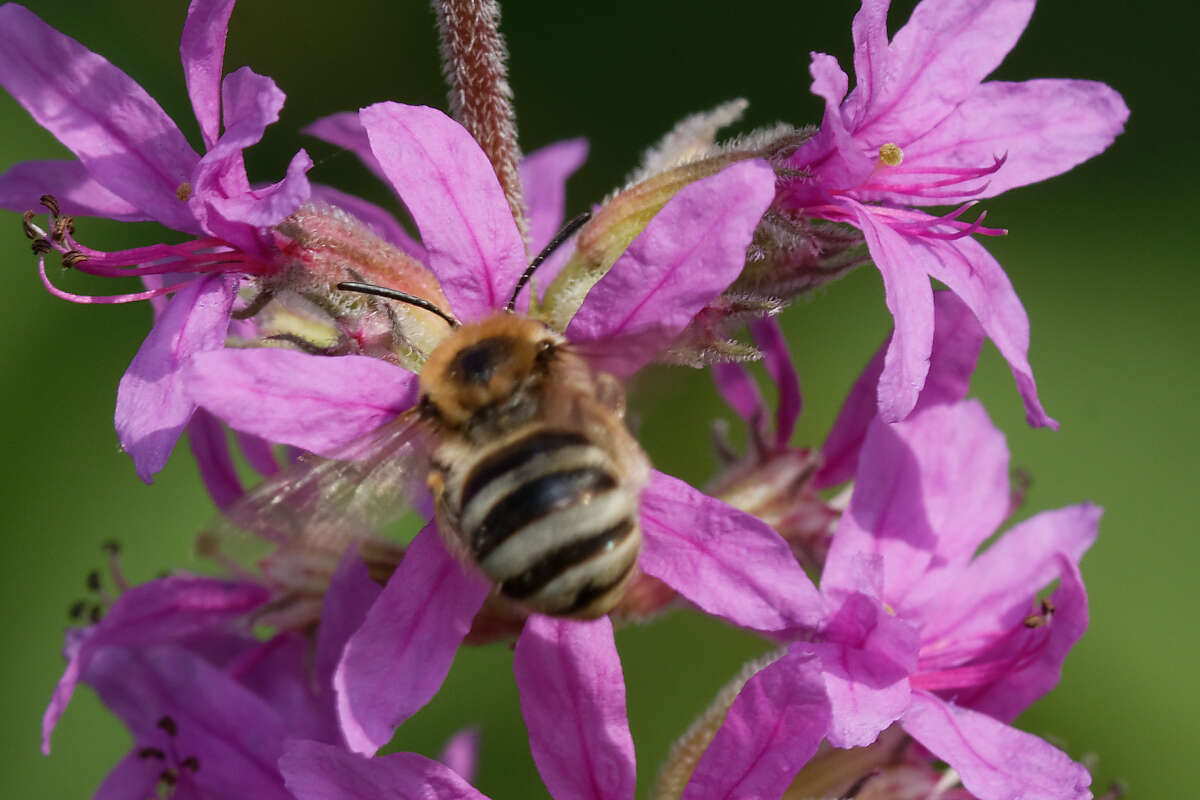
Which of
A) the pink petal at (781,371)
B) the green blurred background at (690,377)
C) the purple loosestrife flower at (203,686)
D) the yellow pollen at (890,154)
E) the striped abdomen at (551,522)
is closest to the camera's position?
the striped abdomen at (551,522)

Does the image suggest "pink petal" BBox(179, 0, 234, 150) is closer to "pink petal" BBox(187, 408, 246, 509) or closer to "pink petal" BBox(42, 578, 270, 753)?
"pink petal" BBox(187, 408, 246, 509)

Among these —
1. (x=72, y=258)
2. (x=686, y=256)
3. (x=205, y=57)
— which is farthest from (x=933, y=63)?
(x=72, y=258)

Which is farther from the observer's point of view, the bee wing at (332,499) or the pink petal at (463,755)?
the pink petal at (463,755)

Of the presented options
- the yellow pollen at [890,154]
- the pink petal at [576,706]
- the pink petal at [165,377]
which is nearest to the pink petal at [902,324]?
the yellow pollen at [890,154]

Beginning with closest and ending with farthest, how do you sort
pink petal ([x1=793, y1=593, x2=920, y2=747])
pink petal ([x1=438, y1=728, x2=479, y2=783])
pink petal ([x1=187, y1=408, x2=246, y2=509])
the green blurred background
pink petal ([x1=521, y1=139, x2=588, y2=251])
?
pink petal ([x1=793, y1=593, x2=920, y2=747]), pink petal ([x1=187, y1=408, x2=246, y2=509]), pink petal ([x1=521, y1=139, x2=588, y2=251]), pink petal ([x1=438, y1=728, x2=479, y2=783]), the green blurred background

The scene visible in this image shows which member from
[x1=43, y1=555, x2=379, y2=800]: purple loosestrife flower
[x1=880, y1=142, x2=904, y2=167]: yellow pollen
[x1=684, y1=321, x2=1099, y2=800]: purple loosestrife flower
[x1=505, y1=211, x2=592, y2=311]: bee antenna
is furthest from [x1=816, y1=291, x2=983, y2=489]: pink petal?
[x1=43, y1=555, x2=379, y2=800]: purple loosestrife flower

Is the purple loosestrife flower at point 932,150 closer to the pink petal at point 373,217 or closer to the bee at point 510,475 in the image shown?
the bee at point 510,475

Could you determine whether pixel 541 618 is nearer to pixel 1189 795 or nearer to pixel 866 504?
pixel 866 504
